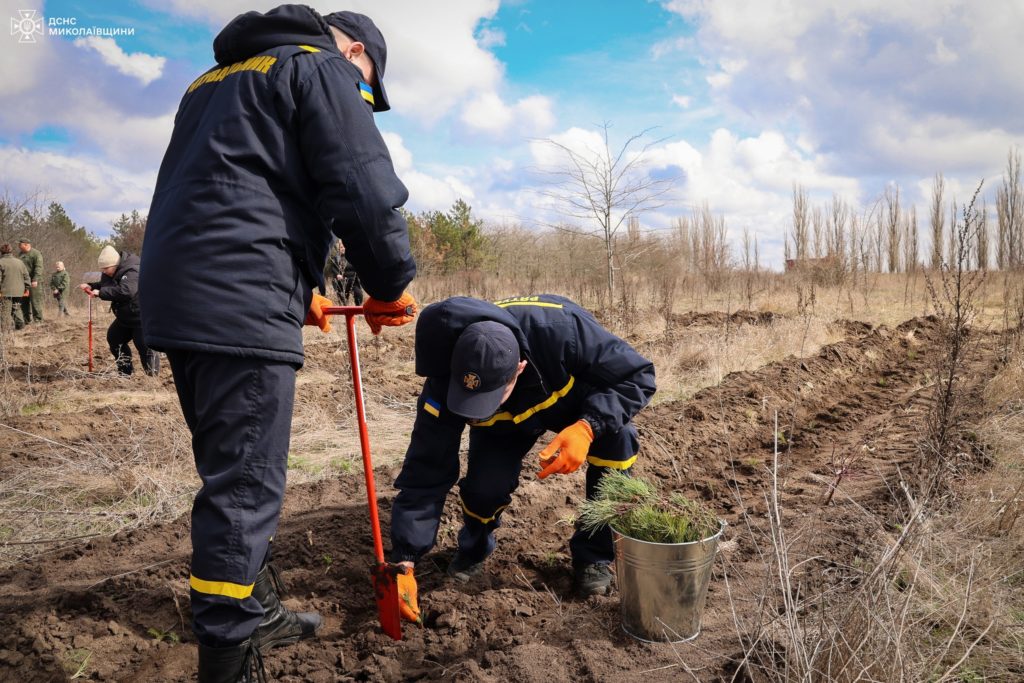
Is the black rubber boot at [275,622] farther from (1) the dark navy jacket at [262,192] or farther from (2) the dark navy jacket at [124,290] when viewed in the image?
(2) the dark navy jacket at [124,290]

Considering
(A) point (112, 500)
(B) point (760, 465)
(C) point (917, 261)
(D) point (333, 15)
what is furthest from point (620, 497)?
(C) point (917, 261)

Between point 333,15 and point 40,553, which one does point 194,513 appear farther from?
point 40,553

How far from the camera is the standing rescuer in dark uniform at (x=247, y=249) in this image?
193 centimetres

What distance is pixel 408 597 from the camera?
9.11 feet

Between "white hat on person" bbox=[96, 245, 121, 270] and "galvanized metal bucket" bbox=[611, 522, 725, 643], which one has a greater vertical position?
"white hat on person" bbox=[96, 245, 121, 270]

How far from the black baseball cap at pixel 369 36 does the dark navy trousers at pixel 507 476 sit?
1.56 meters

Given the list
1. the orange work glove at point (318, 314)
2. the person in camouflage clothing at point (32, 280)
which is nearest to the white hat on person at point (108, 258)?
the orange work glove at point (318, 314)

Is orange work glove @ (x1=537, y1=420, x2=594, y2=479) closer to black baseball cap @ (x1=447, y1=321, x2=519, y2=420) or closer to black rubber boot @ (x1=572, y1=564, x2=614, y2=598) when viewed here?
black baseball cap @ (x1=447, y1=321, x2=519, y2=420)

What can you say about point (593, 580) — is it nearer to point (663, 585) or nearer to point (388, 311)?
point (663, 585)

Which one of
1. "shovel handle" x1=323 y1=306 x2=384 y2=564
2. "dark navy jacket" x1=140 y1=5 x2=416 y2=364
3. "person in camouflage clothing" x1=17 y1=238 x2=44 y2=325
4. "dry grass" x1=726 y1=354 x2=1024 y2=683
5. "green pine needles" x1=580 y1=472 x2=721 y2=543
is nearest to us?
"dry grass" x1=726 y1=354 x2=1024 y2=683

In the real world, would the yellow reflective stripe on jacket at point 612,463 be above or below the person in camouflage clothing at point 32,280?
below

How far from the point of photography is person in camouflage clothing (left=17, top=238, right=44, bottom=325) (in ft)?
44.6

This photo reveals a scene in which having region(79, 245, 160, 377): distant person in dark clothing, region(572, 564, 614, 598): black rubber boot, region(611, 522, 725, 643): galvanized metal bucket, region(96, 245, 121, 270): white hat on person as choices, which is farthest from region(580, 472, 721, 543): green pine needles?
region(96, 245, 121, 270): white hat on person

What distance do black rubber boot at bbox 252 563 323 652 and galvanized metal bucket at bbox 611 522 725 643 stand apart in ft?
4.22
